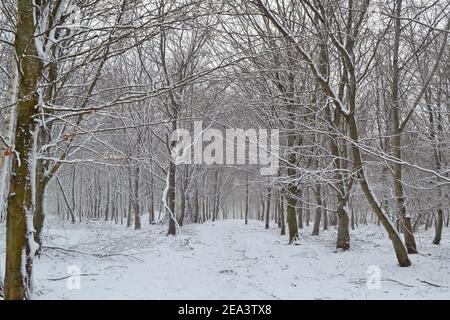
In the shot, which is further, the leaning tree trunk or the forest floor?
the forest floor

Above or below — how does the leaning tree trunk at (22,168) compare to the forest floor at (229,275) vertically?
above

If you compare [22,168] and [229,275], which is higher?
[22,168]

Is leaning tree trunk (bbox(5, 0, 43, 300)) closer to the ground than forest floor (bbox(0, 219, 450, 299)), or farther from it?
farther from it

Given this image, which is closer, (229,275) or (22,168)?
(22,168)

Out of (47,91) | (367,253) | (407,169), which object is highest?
(47,91)

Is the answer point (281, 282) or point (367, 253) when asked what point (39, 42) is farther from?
point (367, 253)

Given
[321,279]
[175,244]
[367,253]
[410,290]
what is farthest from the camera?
[175,244]

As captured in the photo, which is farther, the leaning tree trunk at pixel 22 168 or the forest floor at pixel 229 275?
the forest floor at pixel 229 275

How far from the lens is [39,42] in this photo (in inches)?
174
